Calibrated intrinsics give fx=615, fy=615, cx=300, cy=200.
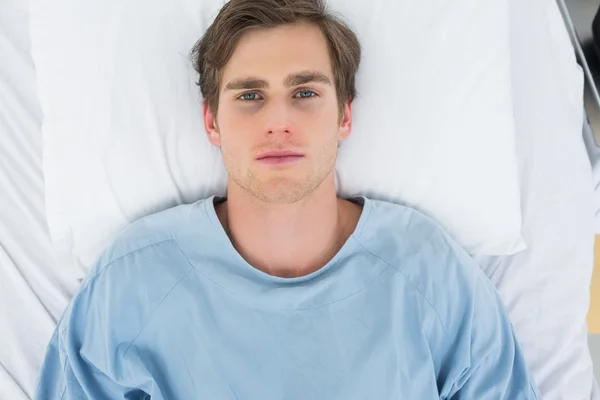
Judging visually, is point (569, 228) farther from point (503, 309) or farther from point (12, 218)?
point (12, 218)

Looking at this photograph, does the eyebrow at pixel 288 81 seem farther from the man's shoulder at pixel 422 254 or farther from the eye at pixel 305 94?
the man's shoulder at pixel 422 254

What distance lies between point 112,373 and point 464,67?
0.83 m

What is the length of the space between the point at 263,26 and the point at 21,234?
2.04 ft

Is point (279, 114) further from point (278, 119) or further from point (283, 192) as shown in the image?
point (283, 192)

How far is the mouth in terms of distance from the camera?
1000 millimetres

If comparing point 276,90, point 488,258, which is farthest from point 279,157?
point 488,258

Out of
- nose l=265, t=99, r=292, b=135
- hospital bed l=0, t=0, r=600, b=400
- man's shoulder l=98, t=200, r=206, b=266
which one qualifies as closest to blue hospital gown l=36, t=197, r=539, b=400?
man's shoulder l=98, t=200, r=206, b=266

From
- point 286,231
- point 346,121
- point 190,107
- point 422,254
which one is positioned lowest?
point 422,254

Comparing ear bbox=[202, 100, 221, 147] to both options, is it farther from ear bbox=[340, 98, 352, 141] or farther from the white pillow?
ear bbox=[340, 98, 352, 141]

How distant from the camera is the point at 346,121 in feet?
3.73

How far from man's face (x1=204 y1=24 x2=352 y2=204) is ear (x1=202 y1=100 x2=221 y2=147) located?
0.03 m

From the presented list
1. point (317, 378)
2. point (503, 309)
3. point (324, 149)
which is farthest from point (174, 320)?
point (503, 309)

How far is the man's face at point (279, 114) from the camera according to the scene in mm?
1005

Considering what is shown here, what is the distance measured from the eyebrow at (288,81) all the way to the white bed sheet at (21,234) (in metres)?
0.46
